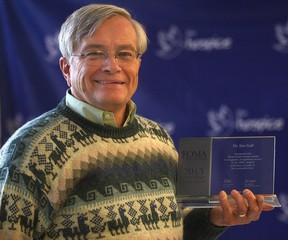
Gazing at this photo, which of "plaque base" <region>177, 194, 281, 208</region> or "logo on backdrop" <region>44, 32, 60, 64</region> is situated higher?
"logo on backdrop" <region>44, 32, 60, 64</region>

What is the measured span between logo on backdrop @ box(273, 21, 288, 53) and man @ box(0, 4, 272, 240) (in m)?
0.98

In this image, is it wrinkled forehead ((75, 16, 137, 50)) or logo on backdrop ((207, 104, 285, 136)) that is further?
logo on backdrop ((207, 104, 285, 136))

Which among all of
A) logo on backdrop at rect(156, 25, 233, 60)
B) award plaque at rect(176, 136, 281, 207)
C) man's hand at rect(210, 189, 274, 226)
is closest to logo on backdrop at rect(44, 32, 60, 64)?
logo on backdrop at rect(156, 25, 233, 60)

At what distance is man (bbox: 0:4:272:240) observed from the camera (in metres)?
1.37

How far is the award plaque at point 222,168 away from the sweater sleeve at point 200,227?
14 cm

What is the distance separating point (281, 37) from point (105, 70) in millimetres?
1162

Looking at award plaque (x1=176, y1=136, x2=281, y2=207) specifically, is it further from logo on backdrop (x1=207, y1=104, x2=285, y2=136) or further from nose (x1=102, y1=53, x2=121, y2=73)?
logo on backdrop (x1=207, y1=104, x2=285, y2=136)

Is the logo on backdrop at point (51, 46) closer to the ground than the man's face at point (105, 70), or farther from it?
farther from it

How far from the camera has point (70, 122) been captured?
1500 mm

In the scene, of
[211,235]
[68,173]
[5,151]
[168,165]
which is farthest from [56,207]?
[211,235]

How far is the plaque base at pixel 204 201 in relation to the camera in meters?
1.64

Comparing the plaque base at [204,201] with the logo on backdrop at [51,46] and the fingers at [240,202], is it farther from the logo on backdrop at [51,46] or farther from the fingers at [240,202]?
the logo on backdrop at [51,46]

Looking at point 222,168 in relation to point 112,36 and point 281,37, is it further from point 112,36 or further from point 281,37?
point 281,37

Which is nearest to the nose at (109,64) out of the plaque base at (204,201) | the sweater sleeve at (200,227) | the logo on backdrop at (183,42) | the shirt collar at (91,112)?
the shirt collar at (91,112)
